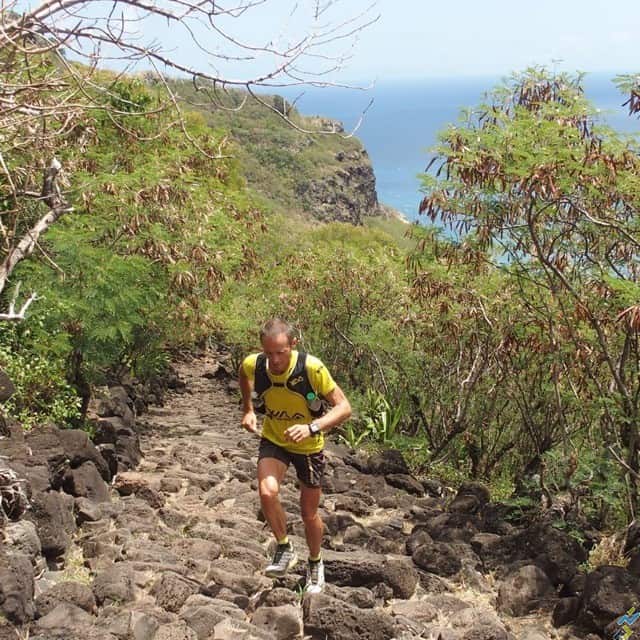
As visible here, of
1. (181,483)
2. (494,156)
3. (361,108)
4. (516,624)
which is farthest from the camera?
(181,483)

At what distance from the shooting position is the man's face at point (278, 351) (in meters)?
5.64

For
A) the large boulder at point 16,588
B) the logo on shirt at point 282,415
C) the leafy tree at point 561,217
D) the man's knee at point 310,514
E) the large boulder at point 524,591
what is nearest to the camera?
the large boulder at point 16,588

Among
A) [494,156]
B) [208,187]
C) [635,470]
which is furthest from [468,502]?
[208,187]

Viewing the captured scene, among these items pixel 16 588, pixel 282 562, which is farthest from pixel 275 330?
pixel 16 588

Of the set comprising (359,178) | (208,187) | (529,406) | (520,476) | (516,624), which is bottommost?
(516,624)

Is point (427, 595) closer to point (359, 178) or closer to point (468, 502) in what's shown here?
point (468, 502)

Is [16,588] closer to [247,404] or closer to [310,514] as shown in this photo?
[247,404]

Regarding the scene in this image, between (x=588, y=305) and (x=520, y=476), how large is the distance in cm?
450

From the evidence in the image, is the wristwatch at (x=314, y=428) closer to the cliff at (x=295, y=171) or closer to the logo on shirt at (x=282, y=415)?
the logo on shirt at (x=282, y=415)

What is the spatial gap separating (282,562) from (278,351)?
1708 mm

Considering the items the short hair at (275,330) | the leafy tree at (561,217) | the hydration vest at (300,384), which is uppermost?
the leafy tree at (561,217)

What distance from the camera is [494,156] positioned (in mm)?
8125

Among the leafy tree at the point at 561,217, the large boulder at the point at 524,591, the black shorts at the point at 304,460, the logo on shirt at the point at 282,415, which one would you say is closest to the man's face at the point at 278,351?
the logo on shirt at the point at 282,415

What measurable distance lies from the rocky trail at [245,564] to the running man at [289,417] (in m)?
0.44
